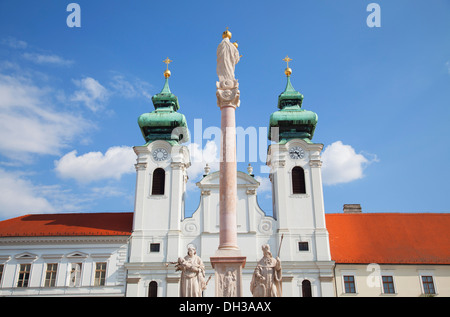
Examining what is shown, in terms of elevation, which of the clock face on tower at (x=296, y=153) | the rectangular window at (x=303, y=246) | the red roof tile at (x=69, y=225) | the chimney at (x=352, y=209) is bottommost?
the rectangular window at (x=303, y=246)

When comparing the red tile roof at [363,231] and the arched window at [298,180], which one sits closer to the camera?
the red tile roof at [363,231]

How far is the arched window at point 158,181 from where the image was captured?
1172 inches

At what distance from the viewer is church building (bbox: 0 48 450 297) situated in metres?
27.2

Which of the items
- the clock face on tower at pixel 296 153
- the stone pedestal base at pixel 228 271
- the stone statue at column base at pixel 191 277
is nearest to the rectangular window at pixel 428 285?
the clock face on tower at pixel 296 153

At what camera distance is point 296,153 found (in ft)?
99.3

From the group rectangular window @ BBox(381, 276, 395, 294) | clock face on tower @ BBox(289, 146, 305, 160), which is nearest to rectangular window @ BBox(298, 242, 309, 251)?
rectangular window @ BBox(381, 276, 395, 294)

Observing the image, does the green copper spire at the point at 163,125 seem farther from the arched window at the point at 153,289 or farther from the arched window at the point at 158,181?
the arched window at the point at 153,289

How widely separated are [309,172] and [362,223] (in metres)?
5.39

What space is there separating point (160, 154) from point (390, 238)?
52.0 feet

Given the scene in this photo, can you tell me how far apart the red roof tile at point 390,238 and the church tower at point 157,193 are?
33.5ft

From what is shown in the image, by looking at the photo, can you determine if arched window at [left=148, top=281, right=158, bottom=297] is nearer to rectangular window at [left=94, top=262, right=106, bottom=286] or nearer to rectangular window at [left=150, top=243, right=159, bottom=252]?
rectangular window at [left=150, top=243, right=159, bottom=252]

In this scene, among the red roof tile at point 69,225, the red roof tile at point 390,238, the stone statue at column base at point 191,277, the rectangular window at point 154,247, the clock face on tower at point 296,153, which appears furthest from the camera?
the clock face on tower at point 296,153

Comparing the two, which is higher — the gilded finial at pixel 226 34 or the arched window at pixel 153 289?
the gilded finial at pixel 226 34

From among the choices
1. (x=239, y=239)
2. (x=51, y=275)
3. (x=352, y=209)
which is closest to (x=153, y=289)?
(x=239, y=239)
